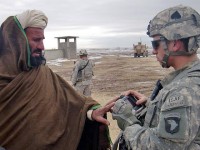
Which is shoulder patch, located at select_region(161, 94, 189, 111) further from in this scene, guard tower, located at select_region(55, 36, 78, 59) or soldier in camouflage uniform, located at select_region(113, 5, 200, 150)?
guard tower, located at select_region(55, 36, 78, 59)

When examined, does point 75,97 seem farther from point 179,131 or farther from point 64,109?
point 179,131

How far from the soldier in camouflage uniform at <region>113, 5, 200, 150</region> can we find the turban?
1.17 meters

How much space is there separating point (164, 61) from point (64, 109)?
1181 millimetres

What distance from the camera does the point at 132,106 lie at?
2598mm

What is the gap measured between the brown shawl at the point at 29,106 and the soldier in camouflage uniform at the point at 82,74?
6961 millimetres

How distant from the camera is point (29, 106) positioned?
9.27 feet

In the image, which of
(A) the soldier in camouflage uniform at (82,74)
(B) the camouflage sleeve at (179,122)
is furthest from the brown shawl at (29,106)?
(A) the soldier in camouflage uniform at (82,74)

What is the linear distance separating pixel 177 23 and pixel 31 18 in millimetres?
1443

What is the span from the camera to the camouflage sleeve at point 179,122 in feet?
6.20

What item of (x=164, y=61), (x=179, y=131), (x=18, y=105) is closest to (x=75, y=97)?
(x=18, y=105)

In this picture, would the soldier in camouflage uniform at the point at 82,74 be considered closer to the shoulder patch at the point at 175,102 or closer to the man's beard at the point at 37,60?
the man's beard at the point at 37,60

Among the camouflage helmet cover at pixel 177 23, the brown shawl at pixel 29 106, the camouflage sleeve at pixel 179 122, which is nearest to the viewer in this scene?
the camouflage sleeve at pixel 179 122

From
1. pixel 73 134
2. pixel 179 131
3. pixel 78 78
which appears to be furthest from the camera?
pixel 78 78

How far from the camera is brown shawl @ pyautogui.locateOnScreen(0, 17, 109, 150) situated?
279 centimetres
